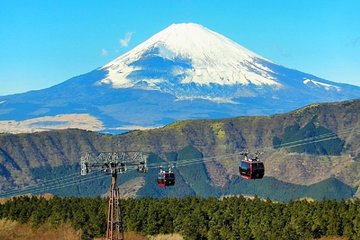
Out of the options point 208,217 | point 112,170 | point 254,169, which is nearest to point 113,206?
point 112,170

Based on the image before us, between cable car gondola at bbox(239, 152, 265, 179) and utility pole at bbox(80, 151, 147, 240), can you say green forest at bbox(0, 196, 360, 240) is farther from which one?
utility pole at bbox(80, 151, 147, 240)

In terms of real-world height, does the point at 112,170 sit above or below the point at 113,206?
above

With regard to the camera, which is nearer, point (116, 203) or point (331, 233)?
point (116, 203)

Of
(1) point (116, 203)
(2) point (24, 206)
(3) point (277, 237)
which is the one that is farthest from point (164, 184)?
(2) point (24, 206)

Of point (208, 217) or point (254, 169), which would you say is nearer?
point (254, 169)

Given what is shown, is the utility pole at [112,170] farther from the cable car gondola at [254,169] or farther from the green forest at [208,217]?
the green forest at [208,217]

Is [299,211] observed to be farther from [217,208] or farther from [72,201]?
[72,201]

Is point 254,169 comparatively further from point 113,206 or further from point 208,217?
point 208,217

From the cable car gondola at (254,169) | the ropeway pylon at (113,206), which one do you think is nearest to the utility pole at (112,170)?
the ropeway pylon at (113,206)
